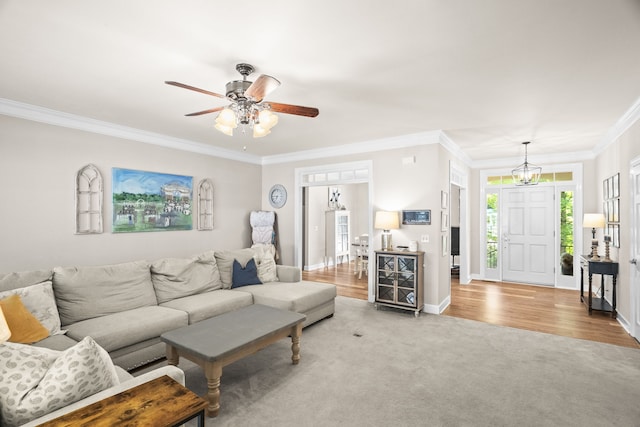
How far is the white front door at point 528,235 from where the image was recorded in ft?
21.0

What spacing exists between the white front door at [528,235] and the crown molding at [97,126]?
5844 mm

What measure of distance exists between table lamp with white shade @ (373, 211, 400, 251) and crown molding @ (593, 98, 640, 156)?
2.87m

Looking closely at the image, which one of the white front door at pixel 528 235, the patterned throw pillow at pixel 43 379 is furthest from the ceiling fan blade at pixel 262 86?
the white front door at pixel 528 235

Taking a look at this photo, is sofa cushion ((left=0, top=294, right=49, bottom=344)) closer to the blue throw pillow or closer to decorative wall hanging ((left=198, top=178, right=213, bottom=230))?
the blue throw pillow

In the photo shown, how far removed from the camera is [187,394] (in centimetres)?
152

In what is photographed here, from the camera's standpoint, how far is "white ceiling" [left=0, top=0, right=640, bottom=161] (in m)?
1.95

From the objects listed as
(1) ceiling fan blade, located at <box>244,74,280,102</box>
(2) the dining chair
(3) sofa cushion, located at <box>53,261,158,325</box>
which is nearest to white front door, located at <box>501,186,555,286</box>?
(2) the dining chair

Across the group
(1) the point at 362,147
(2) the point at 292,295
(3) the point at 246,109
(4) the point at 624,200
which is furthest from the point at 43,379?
(4) the point at 624,200

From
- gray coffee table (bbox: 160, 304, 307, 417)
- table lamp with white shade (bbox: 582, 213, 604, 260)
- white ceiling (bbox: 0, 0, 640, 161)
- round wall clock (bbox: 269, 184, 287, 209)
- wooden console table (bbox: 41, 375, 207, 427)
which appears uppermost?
white ceiling (bbox: 0, 0, 640, 161)

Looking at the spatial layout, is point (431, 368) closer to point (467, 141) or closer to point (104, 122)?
point (467, 141)

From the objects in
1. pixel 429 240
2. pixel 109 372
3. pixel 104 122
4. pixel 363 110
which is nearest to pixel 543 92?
pixel 363 110

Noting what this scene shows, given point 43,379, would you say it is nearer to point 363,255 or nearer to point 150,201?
point 150,201

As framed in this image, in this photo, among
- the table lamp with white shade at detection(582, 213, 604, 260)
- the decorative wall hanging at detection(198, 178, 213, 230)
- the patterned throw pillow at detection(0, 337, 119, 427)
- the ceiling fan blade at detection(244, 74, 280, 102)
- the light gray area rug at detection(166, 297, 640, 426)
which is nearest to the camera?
the patterned throw pillow at detection(0, 337, 119, 427)

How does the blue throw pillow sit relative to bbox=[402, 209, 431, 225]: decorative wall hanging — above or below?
below
